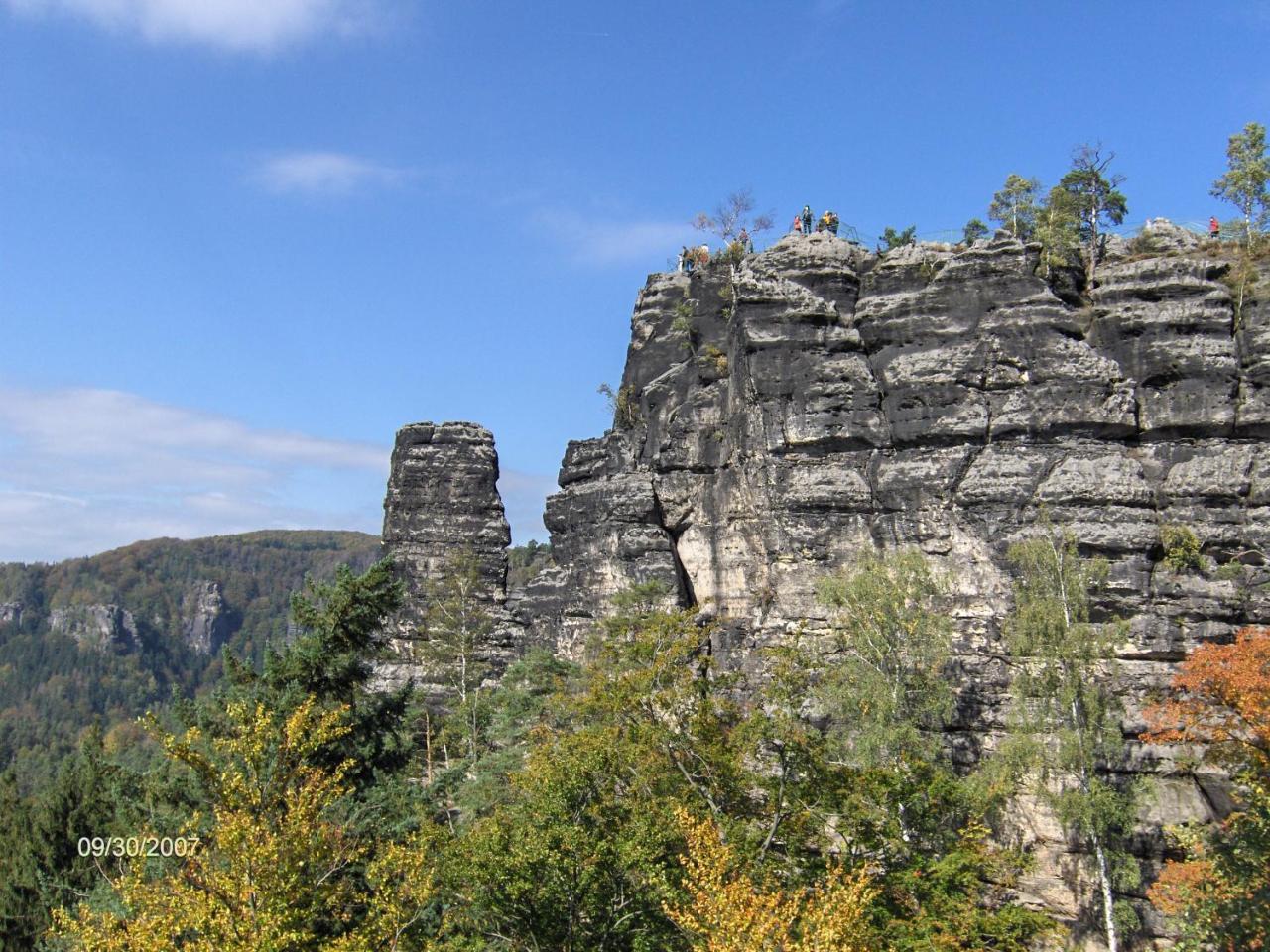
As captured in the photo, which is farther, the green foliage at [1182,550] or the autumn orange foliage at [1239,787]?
the green foliage at [1182,550]

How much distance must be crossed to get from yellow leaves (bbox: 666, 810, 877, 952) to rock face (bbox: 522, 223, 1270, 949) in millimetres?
14283

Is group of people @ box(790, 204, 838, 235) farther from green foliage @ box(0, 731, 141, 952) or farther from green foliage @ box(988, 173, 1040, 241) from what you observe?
green foliage @ box(0, 731, 141, 952)

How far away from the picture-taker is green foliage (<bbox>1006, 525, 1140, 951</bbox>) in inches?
1116

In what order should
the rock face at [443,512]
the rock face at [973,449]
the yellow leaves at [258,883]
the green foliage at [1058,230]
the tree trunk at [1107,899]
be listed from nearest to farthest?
the yellow leaves at [258,883] < the tree trunk at [1107,899] < the rock face at [973,449] < the green foliage at [1058,230] < the rock face at [443,512]

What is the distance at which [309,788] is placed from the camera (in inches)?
671

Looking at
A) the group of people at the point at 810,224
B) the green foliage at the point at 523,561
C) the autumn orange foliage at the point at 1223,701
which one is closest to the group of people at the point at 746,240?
the group of people at the point at 810,224

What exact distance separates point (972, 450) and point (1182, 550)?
6892mm

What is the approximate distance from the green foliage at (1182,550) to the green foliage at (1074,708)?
8.14ft

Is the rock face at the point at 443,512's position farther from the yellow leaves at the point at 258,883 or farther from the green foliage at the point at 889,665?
the yellow leaves at the point at 258,883

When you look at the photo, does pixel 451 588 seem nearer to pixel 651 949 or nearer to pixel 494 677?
pixel 494 677

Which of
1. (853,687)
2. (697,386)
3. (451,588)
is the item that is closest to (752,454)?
(697,386)

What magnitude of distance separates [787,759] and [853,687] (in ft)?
28.0

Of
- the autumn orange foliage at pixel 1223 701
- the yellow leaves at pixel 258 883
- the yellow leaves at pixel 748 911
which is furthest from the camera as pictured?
the autumn orange foliage at pixel 1223 701

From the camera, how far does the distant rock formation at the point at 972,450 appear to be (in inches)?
1283
